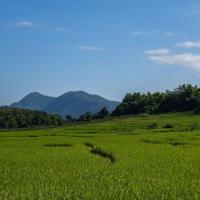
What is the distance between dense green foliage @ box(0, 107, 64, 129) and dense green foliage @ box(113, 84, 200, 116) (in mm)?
15705

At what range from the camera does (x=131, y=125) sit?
216 feet

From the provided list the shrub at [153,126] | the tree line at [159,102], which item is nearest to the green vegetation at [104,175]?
the shrub at [153,126]

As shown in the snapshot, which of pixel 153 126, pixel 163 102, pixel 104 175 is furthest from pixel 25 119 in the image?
pixel 104 175

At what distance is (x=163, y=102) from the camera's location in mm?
110000

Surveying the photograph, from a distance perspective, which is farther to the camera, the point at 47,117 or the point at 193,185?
the point at 47,117

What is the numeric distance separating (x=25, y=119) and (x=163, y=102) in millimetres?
28184

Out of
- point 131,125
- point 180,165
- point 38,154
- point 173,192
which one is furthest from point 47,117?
point 173,192

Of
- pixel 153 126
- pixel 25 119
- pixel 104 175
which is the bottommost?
pixel 104 175

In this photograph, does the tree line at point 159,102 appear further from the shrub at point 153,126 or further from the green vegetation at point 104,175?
the green vegetation at point 104,175

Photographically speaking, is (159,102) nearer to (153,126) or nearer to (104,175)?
(153,126)

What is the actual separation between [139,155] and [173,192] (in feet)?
38.0

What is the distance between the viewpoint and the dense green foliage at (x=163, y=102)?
10425cm

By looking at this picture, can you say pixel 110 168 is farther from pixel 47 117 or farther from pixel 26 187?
pixel 47 117

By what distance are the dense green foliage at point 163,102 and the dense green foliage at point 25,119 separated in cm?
1571
